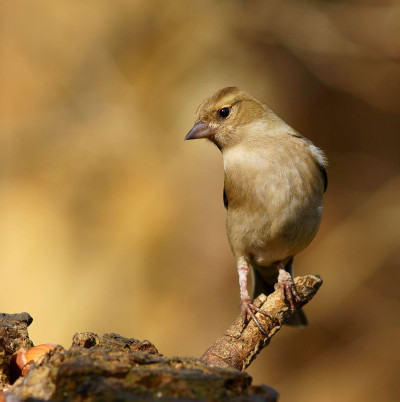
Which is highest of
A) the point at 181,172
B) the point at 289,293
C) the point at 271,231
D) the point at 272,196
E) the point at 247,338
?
the point at 181,172

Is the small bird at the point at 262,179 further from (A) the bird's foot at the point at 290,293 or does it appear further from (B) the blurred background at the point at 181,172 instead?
(B) the blurred background at the point at 181,172

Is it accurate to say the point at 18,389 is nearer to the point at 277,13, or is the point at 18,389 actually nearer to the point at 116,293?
the point at 116,293

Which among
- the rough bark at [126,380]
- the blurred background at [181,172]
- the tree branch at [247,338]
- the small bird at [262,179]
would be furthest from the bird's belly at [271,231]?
the blurred background at [181,172]

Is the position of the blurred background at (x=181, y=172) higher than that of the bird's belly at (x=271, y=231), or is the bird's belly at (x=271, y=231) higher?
the blurred background at (x=181, y=172)

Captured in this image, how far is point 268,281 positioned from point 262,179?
1.23 meters

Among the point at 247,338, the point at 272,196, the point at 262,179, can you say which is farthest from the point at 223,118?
the point at 247,338

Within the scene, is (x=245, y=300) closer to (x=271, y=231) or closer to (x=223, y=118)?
(x=271, y=231)

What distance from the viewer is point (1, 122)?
27.5 feet

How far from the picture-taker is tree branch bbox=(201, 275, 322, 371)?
265 cm

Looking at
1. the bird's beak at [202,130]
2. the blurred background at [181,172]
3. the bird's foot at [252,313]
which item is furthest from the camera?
the blurred background at [181,172]

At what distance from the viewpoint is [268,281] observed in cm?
532

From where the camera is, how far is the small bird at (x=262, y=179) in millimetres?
4371

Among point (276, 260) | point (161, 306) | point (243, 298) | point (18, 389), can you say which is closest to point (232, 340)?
point (18, 389)

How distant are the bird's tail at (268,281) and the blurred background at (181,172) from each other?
2498 millimetres
